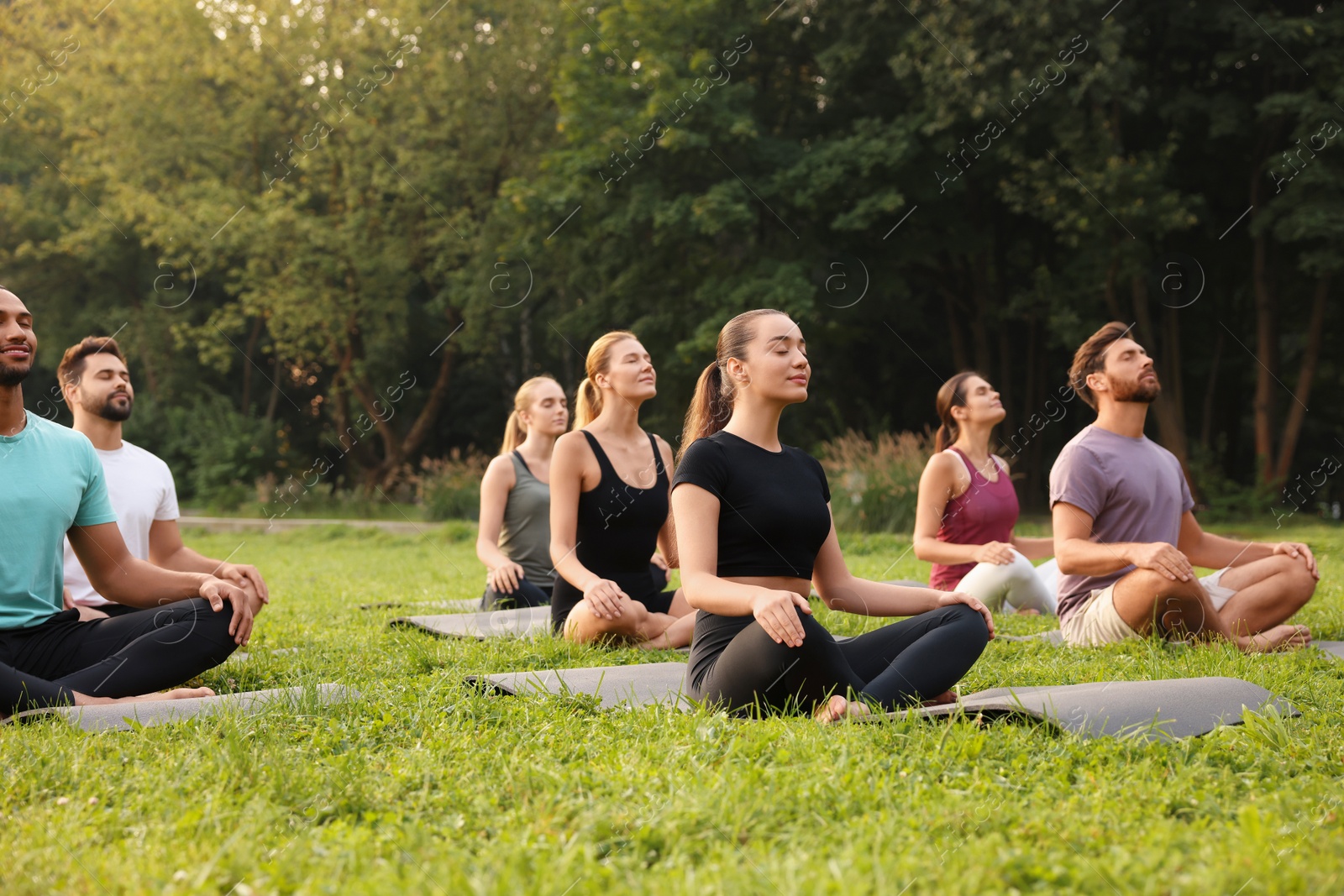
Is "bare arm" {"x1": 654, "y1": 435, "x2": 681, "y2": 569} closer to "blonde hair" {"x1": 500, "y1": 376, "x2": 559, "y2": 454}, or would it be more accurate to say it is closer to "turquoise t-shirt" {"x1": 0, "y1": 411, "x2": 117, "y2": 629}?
"blonde hair" {"x1": 500, "y1": 376, "x2": 559, "y2": 454}

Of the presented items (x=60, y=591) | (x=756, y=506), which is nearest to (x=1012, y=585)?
(x=756, y=506)

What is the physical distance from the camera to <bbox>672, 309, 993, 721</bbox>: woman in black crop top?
3.39m

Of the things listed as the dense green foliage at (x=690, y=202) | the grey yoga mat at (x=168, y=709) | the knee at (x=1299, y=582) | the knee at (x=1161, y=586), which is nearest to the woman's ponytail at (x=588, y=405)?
the grey yoga mat at (x=168, y=709)

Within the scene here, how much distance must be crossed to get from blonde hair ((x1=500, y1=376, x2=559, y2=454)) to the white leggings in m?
2.80

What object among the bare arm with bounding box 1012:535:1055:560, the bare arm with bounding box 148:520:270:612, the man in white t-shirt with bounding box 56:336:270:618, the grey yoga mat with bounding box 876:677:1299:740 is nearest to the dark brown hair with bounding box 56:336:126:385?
the man in white t-shirt with bounding box 56:336:270:618

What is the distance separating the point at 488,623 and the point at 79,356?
2.40 meters

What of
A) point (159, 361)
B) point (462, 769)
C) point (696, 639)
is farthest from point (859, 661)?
point (159, 361)

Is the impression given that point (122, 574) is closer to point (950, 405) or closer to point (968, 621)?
point (968, 621)

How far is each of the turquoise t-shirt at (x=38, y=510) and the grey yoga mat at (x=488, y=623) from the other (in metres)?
1.94

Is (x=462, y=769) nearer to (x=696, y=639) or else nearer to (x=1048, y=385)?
(x=696, y=639)

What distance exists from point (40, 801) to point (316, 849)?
890 mm

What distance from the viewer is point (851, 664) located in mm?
3775

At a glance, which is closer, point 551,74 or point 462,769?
point 462,769

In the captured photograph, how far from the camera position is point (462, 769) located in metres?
2.96
